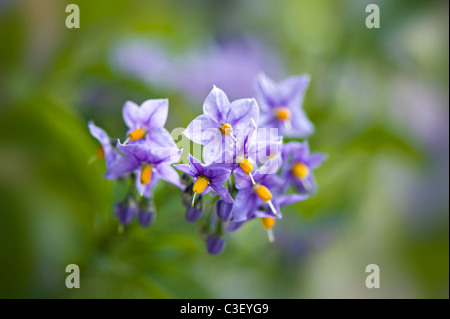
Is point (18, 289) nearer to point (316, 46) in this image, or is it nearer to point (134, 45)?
point (134, 45)

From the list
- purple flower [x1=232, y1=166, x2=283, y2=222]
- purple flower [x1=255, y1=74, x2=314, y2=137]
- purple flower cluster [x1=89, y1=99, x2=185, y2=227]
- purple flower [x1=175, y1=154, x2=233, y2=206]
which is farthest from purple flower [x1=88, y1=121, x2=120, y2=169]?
Answer: purple flower [x1=255, y1=74, x2=314, y2=137]

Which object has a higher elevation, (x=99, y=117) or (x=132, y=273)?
(x=99, y=117)

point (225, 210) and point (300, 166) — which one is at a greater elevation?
point (300, 166)

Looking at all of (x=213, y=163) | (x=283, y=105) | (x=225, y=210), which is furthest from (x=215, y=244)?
(x=283, y=105)

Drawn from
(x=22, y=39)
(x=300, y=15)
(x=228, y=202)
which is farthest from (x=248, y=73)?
(x=228, y=202)

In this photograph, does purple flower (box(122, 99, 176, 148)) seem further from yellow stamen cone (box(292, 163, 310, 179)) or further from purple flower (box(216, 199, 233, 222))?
yellow stamen cone (box(292, 163, 310, 179))

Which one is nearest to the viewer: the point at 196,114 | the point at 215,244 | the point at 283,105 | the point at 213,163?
the point at 213,163

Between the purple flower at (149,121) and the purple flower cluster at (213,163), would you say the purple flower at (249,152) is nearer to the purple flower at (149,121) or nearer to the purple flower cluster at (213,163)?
the purple flower cluster at (213,163)

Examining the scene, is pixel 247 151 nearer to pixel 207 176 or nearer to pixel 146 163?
pixel 207 176
